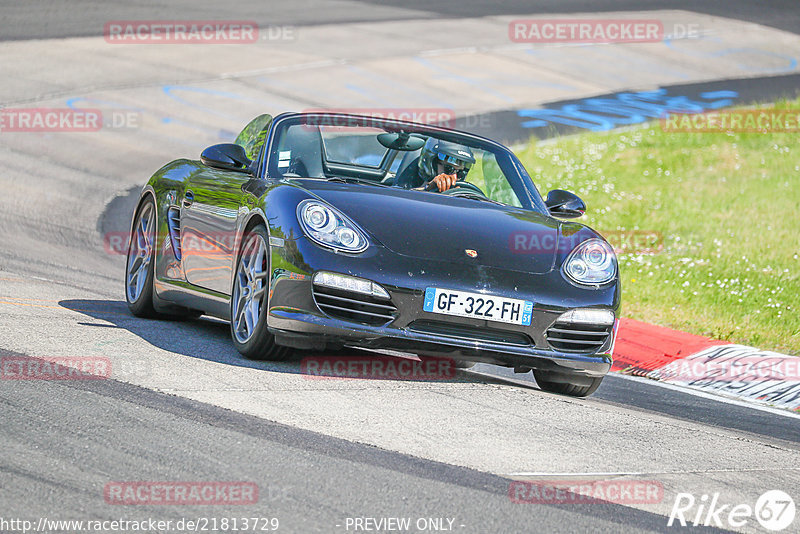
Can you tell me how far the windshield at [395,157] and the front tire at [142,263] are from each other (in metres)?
1.34

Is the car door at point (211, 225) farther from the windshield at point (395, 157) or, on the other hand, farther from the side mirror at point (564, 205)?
the side mirror at point (564, 205)

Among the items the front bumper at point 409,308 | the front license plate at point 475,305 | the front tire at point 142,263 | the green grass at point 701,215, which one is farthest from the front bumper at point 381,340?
the green grass at point 701,215

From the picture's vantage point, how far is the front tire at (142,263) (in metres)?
8.02

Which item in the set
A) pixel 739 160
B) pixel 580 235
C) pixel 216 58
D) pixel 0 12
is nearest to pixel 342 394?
pixel 580 235

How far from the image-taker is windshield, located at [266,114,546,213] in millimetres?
7262

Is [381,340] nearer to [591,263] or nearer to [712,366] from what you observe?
[591,263]

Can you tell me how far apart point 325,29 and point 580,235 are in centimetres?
2097

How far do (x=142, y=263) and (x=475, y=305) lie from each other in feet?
9.99

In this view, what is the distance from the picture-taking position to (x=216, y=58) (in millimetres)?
23266

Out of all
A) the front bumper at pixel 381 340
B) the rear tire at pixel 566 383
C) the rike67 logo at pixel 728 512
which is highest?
the front bumper at pixel 381 340

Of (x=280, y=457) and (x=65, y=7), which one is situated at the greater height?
(x=65, y=7)

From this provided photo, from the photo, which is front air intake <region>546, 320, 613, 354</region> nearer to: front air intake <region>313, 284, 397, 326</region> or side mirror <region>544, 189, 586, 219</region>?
front air intake <region>313, 284, 397, 326</region>

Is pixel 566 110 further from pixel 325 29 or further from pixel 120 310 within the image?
pixel 120 310

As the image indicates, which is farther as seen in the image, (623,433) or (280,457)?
(623,433)
